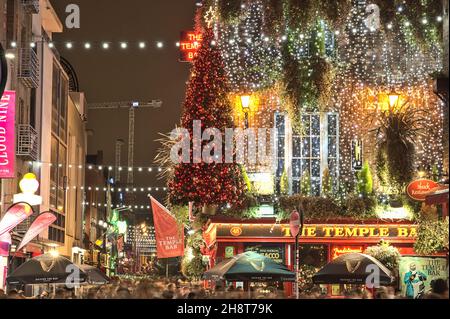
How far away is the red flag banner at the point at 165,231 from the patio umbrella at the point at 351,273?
7902mm

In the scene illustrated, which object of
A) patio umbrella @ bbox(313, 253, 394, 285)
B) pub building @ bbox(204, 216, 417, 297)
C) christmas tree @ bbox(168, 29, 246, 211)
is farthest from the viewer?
pub building @ bbox(204, 216, 417, 297)

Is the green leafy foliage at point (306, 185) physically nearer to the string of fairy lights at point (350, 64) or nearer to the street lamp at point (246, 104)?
the string of fairy lights at point (350, 64)

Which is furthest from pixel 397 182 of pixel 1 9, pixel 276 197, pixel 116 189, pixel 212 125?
pixel 116 189

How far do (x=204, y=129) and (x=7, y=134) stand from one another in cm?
664

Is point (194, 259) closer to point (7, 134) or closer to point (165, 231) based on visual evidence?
point (165, 231)

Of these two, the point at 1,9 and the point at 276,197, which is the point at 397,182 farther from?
the point at 1,9

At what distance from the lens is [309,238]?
79.6 ft

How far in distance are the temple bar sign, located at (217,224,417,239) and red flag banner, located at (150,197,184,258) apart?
5.83 feet

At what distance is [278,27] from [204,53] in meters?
2.21

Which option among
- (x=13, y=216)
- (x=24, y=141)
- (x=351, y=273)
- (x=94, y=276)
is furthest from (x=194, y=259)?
(x=351, y=273)

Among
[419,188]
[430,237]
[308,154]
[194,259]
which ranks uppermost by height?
[308,154]

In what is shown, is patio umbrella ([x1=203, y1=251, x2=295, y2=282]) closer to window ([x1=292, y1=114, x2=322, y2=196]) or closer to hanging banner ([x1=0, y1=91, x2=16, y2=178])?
window ([x1=292, y1=114, x2=322, y2=196])

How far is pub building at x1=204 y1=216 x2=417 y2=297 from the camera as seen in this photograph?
24047mm

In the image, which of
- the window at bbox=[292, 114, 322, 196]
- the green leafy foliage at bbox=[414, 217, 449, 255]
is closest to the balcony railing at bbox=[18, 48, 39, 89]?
the window at bbox=[292, 114, 322, 196]
